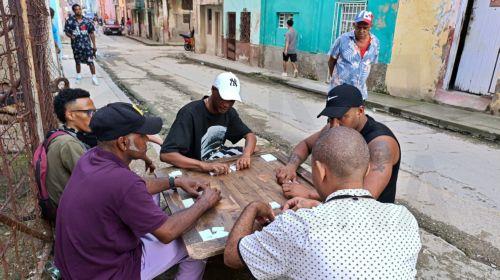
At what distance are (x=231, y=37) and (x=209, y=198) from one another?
16.2m

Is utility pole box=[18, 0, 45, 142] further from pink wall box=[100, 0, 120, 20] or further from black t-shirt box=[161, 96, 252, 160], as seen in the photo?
pink wall box=[100, 0, 120, 20]

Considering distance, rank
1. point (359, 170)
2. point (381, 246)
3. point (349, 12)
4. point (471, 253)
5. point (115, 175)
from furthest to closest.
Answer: point (349, 12) → point (471, 253) → point (115, 175) → point (359, 170) → point (381, 246)

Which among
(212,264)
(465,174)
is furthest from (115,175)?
(465,174)

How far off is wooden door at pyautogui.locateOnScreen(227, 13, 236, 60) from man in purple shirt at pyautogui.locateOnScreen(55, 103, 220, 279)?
15.8m

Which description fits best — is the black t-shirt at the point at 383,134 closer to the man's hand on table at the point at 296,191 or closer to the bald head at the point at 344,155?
the man's hand on table at the point at 296,191

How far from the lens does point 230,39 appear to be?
57.4 ft

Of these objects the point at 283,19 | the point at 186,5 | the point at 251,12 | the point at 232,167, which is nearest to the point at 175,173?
the point at 232,167

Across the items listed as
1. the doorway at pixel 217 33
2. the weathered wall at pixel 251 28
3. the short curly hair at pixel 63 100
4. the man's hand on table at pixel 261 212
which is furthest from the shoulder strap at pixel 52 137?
the doorway at pixel 217 33

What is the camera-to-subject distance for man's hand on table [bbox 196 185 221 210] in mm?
2046

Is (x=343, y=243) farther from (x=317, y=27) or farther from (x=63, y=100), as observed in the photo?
(x=317, y=27)

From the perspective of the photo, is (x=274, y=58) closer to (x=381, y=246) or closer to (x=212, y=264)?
(x=212, y=264)

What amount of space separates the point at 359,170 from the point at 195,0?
20507 mm

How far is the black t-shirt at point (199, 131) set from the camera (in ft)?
9.45

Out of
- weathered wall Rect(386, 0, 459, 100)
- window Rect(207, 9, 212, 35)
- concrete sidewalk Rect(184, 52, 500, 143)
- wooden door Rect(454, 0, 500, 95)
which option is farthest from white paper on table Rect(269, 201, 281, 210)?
window Rect(207, 9, 212, 35)
